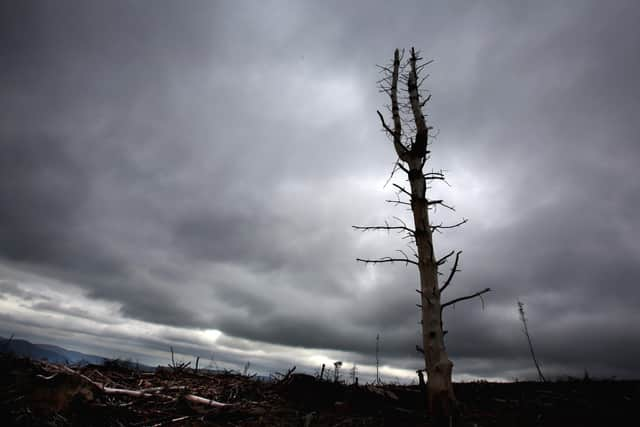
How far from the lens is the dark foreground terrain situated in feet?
16.9

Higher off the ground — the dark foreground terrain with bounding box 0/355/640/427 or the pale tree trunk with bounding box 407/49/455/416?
the pale tree trunk with bounding box 407/49/455/416

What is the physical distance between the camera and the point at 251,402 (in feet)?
20.9

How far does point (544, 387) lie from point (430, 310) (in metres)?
3.89

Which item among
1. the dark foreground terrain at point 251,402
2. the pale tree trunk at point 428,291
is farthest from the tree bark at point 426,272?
the dark foreground terrain at point 251,402

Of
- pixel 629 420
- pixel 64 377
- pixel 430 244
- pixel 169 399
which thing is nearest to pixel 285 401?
pixel 169 399

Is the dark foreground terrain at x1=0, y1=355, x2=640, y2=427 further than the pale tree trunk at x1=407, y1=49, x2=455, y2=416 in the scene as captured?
No

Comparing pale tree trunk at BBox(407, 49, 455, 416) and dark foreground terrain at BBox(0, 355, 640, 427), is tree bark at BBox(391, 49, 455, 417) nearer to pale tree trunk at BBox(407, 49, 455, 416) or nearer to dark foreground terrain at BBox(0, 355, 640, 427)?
pale tree trunk at BBox(407, 49, 455, 416)

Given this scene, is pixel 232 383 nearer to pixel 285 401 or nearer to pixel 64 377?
pixel 285 401

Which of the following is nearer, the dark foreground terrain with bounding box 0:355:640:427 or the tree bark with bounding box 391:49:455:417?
the dark foreground terrain with bounding box 0:355:640:427

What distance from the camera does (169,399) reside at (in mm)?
5969

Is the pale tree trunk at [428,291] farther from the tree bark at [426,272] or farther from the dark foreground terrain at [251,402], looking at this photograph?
the dark foreground terrain at [251,402]

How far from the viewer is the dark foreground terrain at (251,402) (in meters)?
5.16

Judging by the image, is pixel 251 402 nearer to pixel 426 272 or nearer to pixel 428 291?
pixel 428 291

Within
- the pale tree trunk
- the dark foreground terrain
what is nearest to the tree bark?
the pale tree trunk
